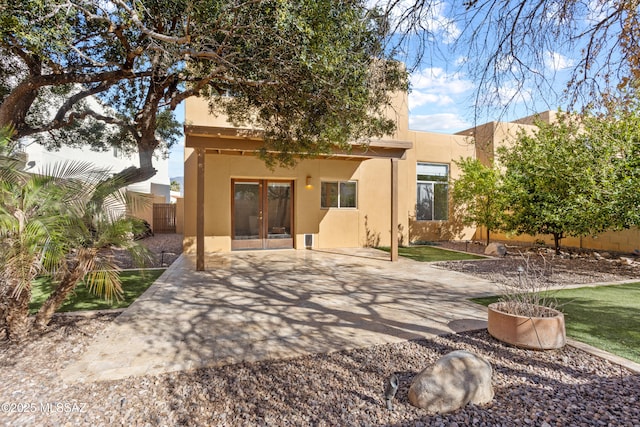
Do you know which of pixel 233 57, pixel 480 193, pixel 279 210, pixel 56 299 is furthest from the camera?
pixel 480 193

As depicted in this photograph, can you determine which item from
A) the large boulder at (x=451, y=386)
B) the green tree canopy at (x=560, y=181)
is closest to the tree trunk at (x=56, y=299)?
the large boulder at (x=451, y=386)

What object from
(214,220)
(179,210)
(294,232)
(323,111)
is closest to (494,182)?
(294,232)

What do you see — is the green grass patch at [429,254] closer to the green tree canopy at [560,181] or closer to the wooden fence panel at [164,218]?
the green tree canopy at [560,181]

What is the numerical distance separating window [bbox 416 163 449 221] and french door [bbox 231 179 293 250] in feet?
17.6

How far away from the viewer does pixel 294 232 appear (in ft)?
36.5

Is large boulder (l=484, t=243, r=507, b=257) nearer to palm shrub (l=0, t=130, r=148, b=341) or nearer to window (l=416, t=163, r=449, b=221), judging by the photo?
window (l=416, t=163, r=449, b=221)

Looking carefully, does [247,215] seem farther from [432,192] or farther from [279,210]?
[432,192]

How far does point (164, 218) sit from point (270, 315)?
14.5 m

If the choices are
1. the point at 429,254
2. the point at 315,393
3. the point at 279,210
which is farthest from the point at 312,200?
the point at 315,393

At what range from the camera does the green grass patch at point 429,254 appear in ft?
31.5

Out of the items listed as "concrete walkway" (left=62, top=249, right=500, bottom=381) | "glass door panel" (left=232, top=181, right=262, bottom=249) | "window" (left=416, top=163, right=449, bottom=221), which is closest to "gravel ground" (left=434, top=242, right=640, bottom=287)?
"concrete walkway" (left=62, top=249, right=500, bottom=381)

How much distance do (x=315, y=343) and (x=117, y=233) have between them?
250 centimetres

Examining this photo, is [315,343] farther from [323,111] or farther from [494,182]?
[494,182]

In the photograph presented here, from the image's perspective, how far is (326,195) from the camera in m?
11.5
